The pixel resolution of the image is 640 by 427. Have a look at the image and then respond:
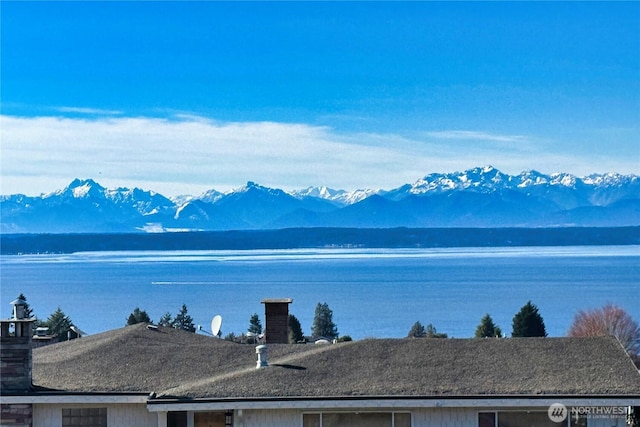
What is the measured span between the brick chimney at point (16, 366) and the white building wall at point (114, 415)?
0.40 ft

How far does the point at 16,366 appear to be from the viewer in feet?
47.8

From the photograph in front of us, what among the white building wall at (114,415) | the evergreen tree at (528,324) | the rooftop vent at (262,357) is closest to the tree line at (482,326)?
the evergreen tree at (528,324)

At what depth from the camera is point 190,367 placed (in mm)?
15727

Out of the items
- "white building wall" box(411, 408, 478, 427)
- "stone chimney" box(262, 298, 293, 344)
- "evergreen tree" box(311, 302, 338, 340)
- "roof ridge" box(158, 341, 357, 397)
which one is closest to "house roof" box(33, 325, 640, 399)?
"roof ridge" box(158, 341, 357, 397)

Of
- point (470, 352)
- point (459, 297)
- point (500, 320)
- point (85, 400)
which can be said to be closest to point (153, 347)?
point (85, 400)

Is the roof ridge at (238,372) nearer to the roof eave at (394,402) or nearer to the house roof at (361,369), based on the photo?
the house roof at (361,369)

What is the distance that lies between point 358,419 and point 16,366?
420 centimetres

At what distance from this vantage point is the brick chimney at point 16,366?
1452 centimetres

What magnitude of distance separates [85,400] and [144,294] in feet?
614

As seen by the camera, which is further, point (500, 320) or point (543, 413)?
point (500, 320)

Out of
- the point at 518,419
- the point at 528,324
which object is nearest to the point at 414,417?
the point at 518,419

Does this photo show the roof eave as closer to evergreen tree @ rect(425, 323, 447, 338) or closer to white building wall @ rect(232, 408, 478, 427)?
white building wall @ rect(232, 408, 478, 427)

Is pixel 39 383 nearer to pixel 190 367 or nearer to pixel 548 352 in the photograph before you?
pixel 190 367

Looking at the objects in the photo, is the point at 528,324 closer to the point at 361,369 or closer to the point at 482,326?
the point at 482,326
